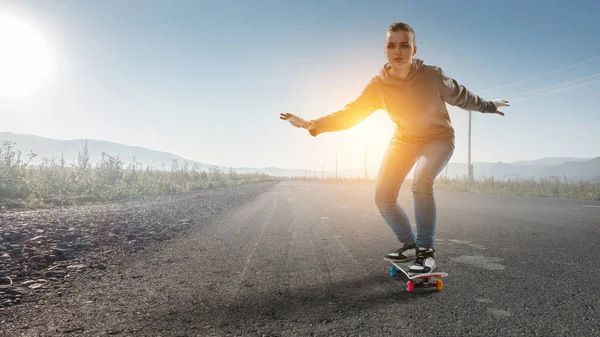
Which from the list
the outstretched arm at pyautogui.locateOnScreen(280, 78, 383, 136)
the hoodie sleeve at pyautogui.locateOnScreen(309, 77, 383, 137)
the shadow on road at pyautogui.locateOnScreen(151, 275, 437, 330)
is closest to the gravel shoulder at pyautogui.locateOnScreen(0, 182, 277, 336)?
the shadow on road at pyautogui.locateOnScreen(151, 275, 437, 330)

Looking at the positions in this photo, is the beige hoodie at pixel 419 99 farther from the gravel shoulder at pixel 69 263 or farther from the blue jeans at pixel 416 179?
the gravel shoulder at pixel 69 263

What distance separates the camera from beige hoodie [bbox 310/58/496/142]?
346cm

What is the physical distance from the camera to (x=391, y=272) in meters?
3.54

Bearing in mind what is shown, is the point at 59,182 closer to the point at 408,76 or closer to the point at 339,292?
the point at 339,292

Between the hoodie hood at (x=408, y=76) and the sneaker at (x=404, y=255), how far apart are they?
1606 millimetres

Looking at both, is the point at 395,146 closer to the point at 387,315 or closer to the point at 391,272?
the point at 391,272

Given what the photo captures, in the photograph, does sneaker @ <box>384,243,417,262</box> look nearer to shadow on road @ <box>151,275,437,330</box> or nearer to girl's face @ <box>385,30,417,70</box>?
shadow on road @ <box>151,275,437,330</box>

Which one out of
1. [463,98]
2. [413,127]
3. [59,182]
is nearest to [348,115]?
[413,127]

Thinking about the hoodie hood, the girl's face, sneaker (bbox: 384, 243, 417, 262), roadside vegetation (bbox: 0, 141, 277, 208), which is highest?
the girl's face

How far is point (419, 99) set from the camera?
345 centimetres

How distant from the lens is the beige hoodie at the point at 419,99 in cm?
346

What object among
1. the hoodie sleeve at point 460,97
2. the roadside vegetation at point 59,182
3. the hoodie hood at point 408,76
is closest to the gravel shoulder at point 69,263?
the hoodie hood at point 408,76

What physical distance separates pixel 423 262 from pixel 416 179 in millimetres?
742

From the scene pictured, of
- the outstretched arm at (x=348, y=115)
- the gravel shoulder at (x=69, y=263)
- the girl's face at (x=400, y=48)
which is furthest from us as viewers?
the outstretched arm at (x=348, y=115)
